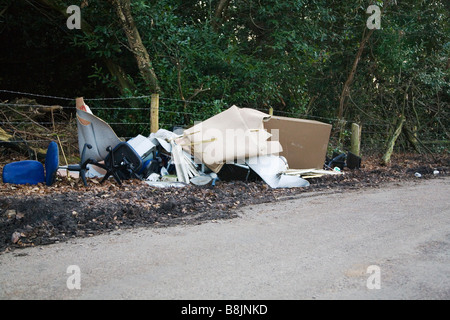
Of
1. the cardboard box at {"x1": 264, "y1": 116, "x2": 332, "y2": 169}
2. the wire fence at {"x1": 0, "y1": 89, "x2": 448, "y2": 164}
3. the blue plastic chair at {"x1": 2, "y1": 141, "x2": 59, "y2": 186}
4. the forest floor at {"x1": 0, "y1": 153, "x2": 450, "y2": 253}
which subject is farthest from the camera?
the wire fence at {"x1": 0, "y1": 89, "x2": 448, "y2": 164}

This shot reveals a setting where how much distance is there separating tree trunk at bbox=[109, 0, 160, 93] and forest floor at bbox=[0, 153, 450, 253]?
3687mm

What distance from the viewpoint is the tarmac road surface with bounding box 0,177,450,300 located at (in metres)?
3.55

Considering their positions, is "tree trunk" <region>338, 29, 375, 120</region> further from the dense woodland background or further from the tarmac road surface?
the tarmac road surface

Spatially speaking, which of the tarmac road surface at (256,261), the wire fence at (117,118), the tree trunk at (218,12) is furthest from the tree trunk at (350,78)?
the tarmac road surface at (256,261)

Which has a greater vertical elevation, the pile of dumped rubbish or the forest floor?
the pile of dumped rubbish

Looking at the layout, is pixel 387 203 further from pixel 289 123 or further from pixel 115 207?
pixel 115 207

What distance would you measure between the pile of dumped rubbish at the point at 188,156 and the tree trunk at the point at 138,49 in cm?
205

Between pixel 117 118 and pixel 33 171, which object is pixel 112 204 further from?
pixel 117 118

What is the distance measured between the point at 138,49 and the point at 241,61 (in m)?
2.53

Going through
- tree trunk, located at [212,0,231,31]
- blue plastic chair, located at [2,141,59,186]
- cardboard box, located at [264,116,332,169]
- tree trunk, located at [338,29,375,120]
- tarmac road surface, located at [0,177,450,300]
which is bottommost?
tarmac road surface, located at [0,177,450,300]

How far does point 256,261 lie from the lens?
13.9ft

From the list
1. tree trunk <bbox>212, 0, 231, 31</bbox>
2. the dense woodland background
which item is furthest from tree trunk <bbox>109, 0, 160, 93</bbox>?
tree trunk <bbox>212, 0, 231, 31</bbox>

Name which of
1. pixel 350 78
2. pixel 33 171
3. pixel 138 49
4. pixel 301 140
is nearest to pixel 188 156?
pixel 301 140
